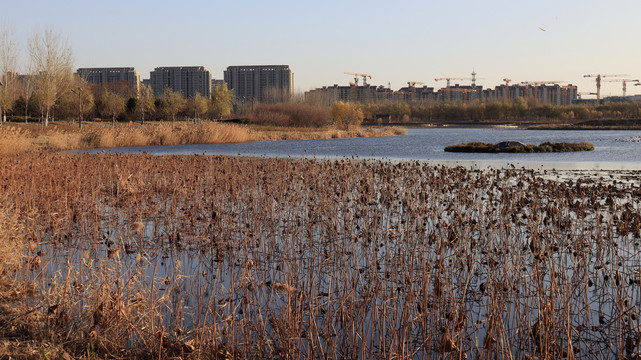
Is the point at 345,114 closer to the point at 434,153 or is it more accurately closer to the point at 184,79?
the point at 434,153

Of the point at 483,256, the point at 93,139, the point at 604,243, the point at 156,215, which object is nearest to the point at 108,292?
the point at 483,256

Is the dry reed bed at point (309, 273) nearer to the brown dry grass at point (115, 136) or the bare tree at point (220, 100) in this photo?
the brown dry grass at point (115, 136)

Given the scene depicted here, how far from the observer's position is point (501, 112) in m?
103

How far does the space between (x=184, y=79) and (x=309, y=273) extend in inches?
6403

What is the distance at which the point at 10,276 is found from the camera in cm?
536

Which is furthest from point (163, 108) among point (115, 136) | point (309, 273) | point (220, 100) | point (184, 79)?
point (184, 79)

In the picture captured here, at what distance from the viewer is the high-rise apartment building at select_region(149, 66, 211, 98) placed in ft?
524

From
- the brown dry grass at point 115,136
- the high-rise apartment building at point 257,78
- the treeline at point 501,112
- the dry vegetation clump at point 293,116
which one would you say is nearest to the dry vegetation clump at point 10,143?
the brown dry grass at point 115,136

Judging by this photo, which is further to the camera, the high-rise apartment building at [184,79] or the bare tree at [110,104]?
the high-rise apartment building at [184,79]

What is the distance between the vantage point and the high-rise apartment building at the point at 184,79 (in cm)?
15975

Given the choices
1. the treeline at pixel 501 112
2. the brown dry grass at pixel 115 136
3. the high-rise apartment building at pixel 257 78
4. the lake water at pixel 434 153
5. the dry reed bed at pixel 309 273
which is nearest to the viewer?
the dry reed bed at pixel 309 273

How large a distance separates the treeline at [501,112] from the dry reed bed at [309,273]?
86.6 meters

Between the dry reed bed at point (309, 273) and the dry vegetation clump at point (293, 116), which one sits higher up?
the dry vegetation clump at point (293, 116)

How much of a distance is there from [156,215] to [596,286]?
6.11m
